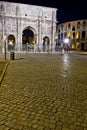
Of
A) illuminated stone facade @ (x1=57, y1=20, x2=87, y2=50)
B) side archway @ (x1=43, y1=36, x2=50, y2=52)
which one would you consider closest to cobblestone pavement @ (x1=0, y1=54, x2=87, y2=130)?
side archway @ (x1=43, y1=36, x2=50, y2=52)

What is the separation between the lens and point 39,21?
52188 millimetres

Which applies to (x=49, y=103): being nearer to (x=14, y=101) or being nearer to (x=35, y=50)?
(x=14, y=101)

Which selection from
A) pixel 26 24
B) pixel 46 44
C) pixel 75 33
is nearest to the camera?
pixel 26 24

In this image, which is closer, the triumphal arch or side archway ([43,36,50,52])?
the triumphal arch

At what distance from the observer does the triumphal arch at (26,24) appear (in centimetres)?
4872

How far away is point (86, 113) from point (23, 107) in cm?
191

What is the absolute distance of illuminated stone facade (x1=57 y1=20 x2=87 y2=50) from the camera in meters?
75.8

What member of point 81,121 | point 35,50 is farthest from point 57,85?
point 35,50

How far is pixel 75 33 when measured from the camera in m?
80.2

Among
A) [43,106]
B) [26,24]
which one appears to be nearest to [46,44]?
[26,24]

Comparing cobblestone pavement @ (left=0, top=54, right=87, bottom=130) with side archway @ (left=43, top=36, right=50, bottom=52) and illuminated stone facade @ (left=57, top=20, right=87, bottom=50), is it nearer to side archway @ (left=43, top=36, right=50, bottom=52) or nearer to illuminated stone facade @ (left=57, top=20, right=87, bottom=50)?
side archway @ (left=43, top=36, right=50, bottom=52)

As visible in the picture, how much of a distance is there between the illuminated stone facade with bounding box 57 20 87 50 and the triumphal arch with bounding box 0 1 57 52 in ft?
80.1

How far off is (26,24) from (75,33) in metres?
33.7

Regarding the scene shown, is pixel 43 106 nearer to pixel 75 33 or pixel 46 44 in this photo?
pixel 46 44
